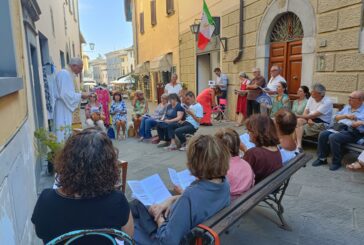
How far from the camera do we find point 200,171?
1854mm

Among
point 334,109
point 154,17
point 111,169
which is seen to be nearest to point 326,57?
point 334,109

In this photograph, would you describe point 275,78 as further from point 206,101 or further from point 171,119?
point 206,101

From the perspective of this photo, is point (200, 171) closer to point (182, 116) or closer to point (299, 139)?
point (299, 139)

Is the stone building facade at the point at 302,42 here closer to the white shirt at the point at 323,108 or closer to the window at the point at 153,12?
the white shirt at the point at 323,108

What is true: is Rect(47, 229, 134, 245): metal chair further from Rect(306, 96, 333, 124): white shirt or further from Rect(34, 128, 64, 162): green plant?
Rect(306, 96, 333, 124): white shirt

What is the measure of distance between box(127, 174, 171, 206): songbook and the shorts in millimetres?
3568

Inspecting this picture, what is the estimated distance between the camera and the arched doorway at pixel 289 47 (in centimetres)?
664

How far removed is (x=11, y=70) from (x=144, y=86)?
2008cm

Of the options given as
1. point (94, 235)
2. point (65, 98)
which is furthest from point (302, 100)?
point (94, 235)

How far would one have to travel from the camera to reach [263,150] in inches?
104

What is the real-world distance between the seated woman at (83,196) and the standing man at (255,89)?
6160mm

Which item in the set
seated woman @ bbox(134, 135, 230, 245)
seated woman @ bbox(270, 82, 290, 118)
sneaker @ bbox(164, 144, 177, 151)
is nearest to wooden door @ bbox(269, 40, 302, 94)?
seated woman @ bbox(270, 82, 290, 118)

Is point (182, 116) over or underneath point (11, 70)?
underneath

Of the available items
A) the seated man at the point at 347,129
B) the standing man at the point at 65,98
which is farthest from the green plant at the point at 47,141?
the seated man at the point at 347,129
